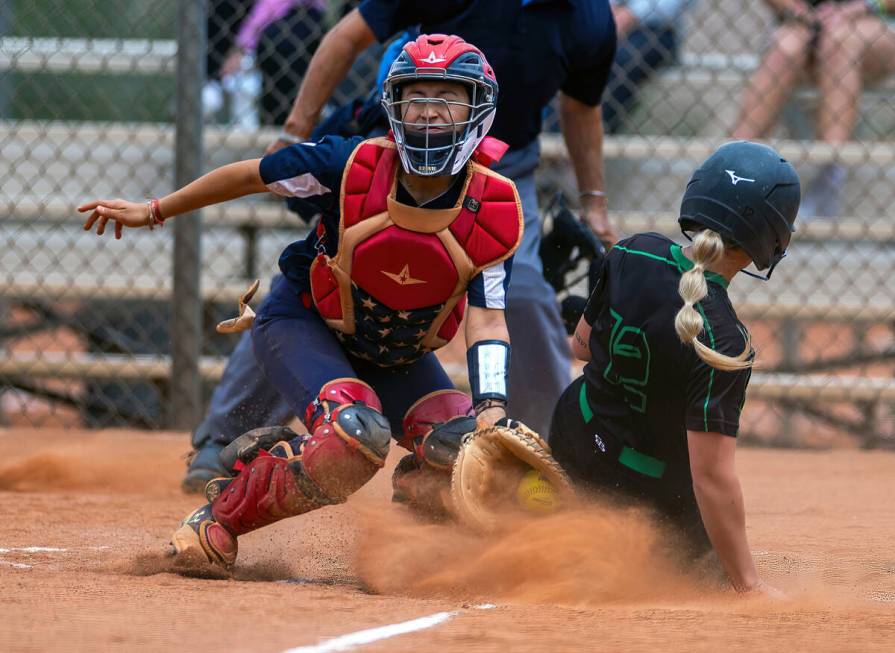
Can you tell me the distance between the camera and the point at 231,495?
3.32 m

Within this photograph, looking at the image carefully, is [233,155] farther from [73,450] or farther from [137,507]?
[137,507]

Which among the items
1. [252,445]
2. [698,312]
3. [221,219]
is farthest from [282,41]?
[698,312]

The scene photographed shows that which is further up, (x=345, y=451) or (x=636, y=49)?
(x=636, y=49)

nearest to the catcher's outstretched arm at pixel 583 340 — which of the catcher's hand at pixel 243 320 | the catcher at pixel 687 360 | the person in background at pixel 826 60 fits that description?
the catcher at pixel 687 360

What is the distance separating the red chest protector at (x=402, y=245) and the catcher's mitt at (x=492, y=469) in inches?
17.5

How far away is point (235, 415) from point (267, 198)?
9.88ft

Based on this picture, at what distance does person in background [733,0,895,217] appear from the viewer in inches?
280

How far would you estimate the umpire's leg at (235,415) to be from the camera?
16.0 feet

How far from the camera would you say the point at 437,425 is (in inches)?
140

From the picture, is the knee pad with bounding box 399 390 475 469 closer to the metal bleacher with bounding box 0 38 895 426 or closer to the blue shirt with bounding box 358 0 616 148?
the blue shirt with bounding box 358 0 616 148

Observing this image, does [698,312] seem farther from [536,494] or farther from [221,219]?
[221,219]

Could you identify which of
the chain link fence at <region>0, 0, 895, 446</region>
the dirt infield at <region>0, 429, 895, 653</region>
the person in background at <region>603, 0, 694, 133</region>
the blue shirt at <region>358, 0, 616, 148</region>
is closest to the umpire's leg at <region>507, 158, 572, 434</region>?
the blue shirt at <region>358, 0, 616, 148</region>

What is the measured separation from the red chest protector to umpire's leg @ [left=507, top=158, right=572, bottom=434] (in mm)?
1339

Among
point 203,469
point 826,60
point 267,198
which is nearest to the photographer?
point 203,469
